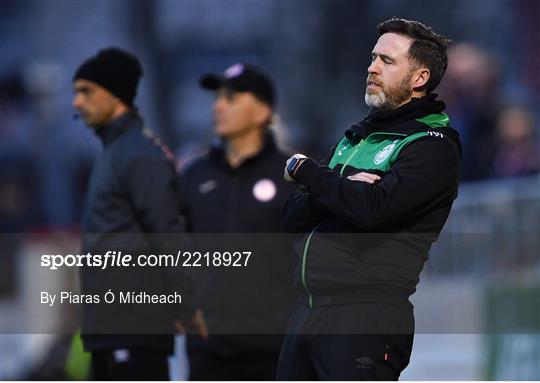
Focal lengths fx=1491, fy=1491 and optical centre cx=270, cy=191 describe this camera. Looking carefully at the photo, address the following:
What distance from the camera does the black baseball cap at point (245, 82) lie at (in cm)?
762

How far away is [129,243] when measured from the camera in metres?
6.75

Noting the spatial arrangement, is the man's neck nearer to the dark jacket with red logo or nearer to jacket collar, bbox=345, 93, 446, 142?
the dark jacket with red logo

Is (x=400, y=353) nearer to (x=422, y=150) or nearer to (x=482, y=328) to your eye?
(x=422, y=150)

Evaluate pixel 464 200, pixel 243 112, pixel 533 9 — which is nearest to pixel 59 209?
pixel 533 9

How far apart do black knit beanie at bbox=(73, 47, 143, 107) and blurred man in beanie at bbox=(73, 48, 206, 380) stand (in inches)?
8.7

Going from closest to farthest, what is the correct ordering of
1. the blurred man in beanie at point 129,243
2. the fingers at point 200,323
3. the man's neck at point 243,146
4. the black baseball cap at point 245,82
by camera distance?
the blurred man in beanie at point 129,243 < the fingers at point 200,323 < the man's neck at point 243,146 < the black baseball cap at point 245,82

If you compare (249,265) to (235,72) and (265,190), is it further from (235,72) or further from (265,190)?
(235,72)

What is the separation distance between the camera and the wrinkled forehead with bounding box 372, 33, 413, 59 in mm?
5148

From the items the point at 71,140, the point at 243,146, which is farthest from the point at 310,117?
the point at 243,146

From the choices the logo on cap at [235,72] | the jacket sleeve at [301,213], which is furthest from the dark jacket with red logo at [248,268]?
the jacket sleeve at [301,213]

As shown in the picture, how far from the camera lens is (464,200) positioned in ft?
38.3

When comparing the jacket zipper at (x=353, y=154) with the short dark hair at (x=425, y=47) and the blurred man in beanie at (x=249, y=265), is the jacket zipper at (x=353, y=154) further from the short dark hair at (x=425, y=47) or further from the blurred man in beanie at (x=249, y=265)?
the blurred man in beanie at (x=249, y=265)

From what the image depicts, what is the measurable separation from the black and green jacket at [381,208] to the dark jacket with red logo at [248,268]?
6.07 ft

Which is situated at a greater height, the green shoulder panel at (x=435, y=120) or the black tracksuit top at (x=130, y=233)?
the green shoulder panel at (x=435, y=120)
